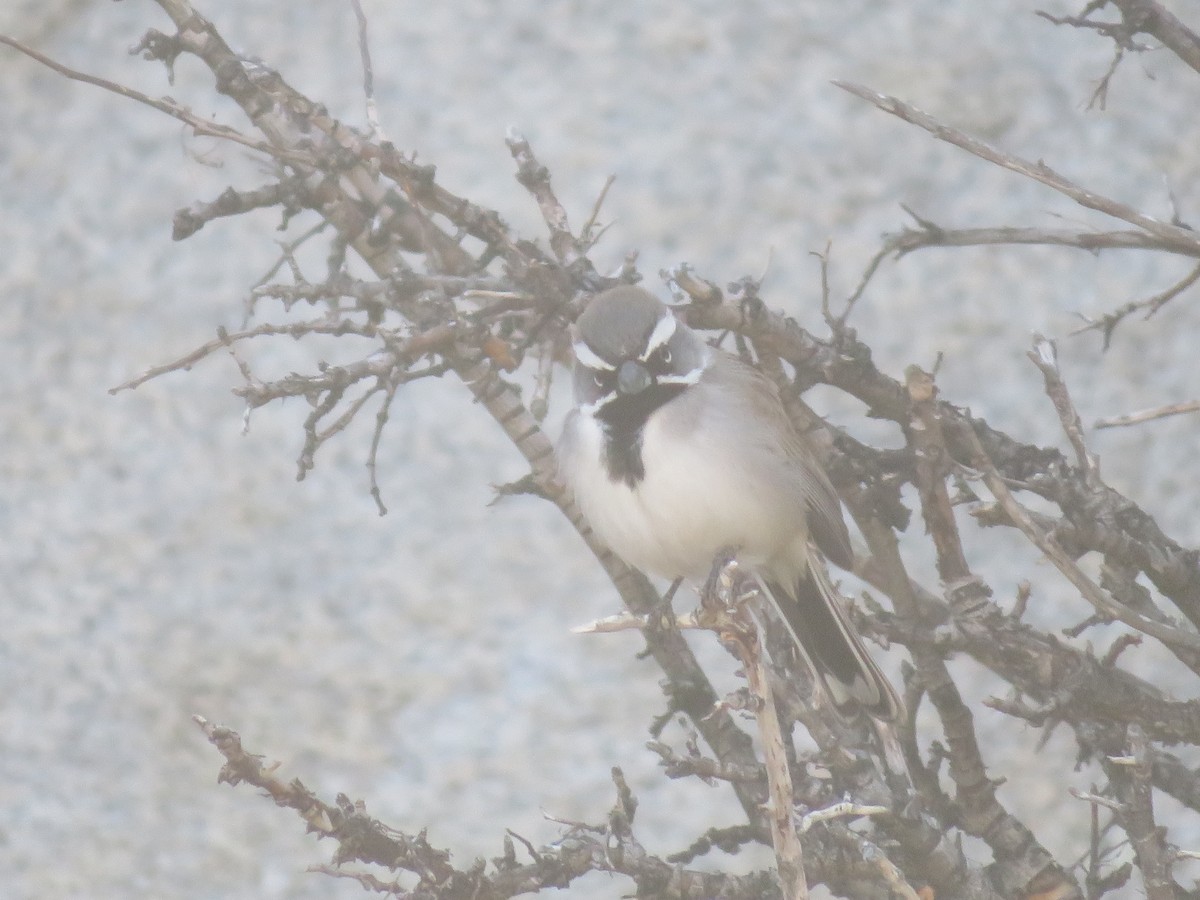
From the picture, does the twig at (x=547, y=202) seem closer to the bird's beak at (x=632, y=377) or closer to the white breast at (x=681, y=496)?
the bird's beak at (x=632, y=377)

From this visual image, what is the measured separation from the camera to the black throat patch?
2.76 m

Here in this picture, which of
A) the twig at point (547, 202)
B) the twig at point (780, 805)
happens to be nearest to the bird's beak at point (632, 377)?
the twig at point (547, 202)

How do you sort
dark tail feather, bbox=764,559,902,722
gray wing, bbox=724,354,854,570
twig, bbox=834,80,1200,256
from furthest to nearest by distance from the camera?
gray wing, bbox=724,354,854,570 → dark tail feather, bbox=764,559,902,722 → twig, bbox=834,80,1200,256

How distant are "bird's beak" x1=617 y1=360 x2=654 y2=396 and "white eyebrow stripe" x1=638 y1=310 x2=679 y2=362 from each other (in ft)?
0.08

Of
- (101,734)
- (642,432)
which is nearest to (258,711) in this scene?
(101,734)

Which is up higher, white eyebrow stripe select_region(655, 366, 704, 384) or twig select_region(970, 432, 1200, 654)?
white eyebrow stripe select_region(655, 366, 704, 384)

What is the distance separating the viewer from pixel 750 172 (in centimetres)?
475

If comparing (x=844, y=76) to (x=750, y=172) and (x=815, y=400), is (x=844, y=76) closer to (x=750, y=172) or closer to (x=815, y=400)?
(x=750, y=172)

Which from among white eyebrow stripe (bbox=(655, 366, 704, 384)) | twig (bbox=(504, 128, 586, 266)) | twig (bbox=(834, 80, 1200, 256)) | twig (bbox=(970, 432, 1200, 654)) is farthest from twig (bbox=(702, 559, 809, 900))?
white eyebrow stripe (bbox=(655, 366, 704, 384))

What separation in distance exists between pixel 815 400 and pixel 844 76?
3.04ft

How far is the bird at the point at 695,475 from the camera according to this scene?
2.73 meters

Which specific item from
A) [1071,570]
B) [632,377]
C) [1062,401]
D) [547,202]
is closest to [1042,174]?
[1062,401]

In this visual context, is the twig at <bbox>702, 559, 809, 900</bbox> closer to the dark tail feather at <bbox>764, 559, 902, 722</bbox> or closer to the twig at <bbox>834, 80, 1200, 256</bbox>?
the twig at <bbox>834, 80, 1200, 256</bbox>

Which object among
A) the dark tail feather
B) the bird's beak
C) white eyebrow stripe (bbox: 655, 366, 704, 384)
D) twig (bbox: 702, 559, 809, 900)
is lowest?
twig (bbox: 702, 559, 809, 900)
